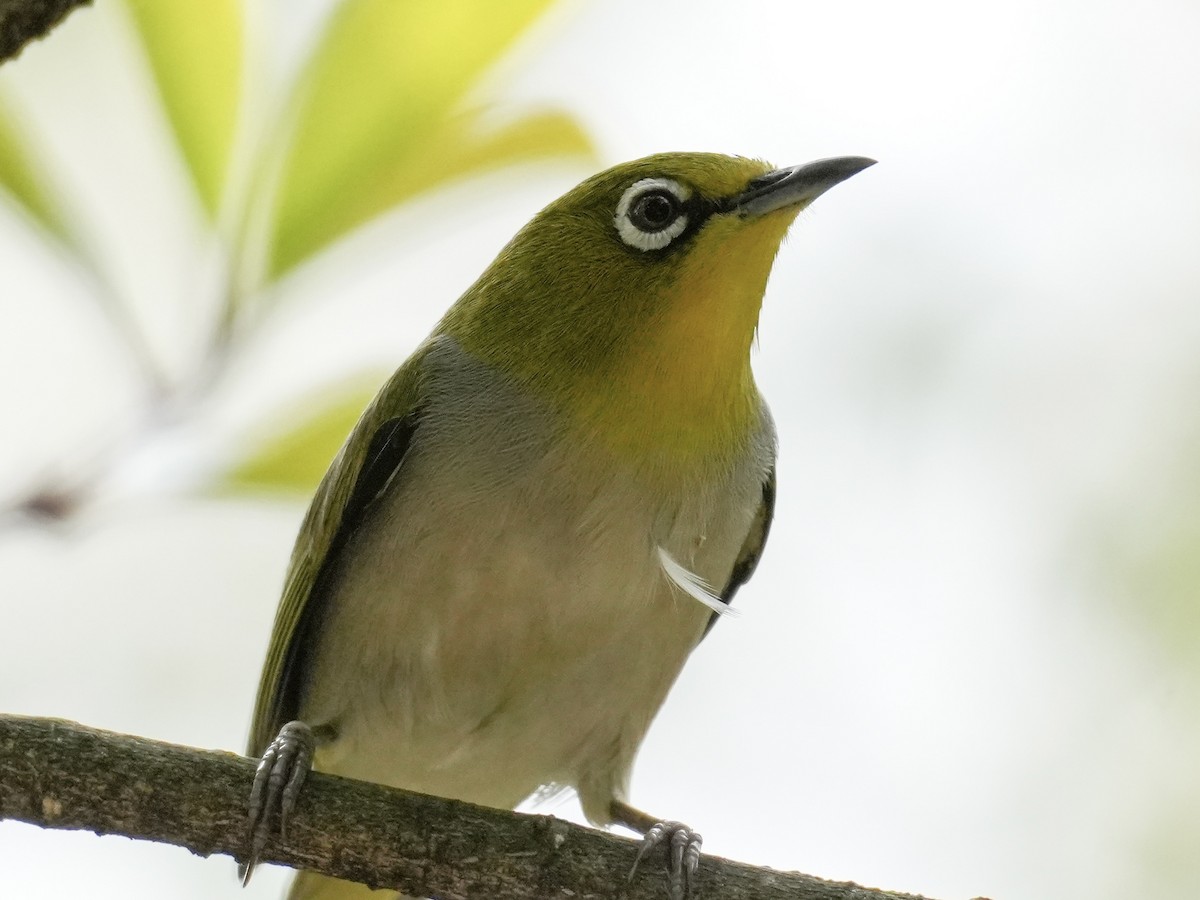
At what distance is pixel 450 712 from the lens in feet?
12.1

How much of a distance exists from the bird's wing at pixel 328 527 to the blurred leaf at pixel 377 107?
1.25m

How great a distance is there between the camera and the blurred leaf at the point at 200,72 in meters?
2.45

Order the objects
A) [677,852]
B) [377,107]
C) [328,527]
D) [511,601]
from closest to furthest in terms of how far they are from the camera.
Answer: [377,107] → [677,852] → [511,601] → [328,527]

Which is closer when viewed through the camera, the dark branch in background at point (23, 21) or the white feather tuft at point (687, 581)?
the dark branch in background at point (23, 21)

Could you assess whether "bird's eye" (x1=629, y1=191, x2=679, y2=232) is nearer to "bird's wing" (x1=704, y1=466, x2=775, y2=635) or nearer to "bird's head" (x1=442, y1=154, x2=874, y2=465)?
"bird's head" (x1=442, y1=154, x2=874, y2=465)

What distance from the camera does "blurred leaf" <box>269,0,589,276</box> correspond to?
2504 mm

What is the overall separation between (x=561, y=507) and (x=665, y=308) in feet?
2.06

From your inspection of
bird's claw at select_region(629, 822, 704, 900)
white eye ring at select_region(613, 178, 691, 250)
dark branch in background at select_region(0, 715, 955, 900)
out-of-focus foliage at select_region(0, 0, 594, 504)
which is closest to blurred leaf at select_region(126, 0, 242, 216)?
out-of-focus foliage at select_region(0, 0, 594, 504)

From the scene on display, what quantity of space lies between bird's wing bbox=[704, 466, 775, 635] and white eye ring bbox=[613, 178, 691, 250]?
0.83 m

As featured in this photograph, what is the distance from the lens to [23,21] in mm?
2096

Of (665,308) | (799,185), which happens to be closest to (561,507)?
(665,308)

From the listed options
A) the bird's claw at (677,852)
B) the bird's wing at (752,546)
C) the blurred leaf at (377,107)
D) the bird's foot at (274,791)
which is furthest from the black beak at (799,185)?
the bird's foot at (274,791)

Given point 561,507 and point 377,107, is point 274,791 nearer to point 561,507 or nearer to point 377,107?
point 561,507

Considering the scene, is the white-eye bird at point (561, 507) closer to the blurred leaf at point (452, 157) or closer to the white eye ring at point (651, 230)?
the white eye ring at point (651, 230)
